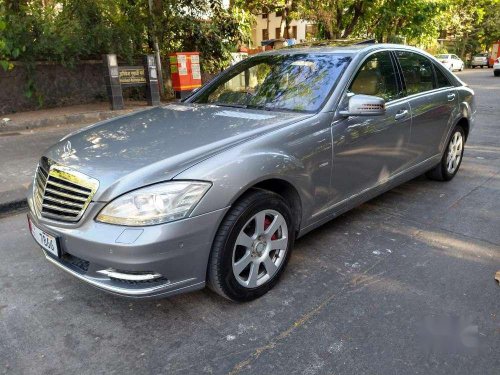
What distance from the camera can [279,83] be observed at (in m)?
3.61

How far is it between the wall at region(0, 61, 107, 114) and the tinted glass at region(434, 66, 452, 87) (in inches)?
355

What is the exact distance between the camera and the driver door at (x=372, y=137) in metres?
3.35

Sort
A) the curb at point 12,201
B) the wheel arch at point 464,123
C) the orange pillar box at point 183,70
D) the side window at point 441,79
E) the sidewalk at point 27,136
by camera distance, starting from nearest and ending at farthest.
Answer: the curb at point 12,201 < the side window at point 441,79 < the sidewalk at point 27,136 < the wheel arch at point 464,123 < the orange pillar box at point 183,70

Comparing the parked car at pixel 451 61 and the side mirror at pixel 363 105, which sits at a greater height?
the side mirror at pixel 363 105

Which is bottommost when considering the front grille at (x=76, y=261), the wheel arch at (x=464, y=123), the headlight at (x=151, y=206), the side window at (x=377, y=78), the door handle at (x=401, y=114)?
the front grille at (x=76, y=261)

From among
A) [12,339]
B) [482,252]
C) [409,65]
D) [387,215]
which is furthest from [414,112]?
[12,339]

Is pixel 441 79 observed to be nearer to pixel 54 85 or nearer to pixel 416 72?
pixel 416 72

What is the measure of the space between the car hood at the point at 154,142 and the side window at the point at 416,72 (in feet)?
5.40

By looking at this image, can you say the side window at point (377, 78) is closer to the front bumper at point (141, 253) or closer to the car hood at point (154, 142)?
the car hood at point (154, 142)

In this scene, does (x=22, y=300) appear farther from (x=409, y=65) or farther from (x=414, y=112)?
(x=409, y=65)

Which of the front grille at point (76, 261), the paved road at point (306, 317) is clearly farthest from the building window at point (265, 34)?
the front grille at point (76, 261)

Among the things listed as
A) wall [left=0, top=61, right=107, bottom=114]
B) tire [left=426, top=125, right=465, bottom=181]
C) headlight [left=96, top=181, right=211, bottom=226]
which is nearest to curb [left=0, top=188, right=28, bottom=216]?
headlight [left=96, top=181, right=211, bottom=226]

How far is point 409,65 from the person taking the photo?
431 centimetres

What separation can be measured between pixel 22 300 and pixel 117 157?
125 centimetres
